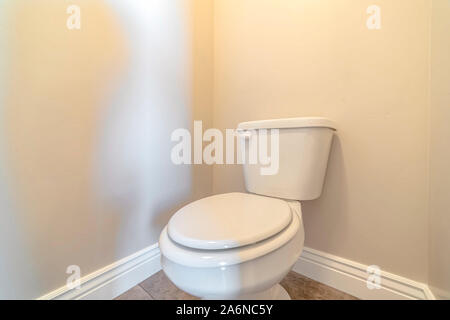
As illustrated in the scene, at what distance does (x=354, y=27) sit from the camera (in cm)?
76

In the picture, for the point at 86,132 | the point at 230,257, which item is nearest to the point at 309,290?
the point at 230,257

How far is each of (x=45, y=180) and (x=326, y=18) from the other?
1.22 meters

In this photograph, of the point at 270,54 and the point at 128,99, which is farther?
the point at 270,54

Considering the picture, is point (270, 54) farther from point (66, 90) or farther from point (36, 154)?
point (36, 154)

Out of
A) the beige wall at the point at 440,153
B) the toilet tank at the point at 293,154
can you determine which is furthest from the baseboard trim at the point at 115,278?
the beige wall at the point at 440,153

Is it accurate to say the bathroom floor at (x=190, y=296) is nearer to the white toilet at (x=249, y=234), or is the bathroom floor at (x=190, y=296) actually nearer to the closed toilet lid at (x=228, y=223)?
the white toilet at (x=249, y=234)

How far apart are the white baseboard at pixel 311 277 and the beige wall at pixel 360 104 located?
0.04 m

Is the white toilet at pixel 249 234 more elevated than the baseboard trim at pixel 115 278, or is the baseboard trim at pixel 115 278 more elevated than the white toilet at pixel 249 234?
the white toilet at pixel 249 234

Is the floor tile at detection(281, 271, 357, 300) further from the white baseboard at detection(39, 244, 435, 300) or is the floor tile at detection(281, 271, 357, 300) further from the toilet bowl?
the toilet bowl

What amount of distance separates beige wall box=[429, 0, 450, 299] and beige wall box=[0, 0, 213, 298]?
3.21 ft

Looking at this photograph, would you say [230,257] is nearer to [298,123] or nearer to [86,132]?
[298,123]

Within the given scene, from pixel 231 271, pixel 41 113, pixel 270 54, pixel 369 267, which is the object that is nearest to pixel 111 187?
pixel 41 113

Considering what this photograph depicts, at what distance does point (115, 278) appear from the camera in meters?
0.78

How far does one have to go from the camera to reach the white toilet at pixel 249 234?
1.43ft
